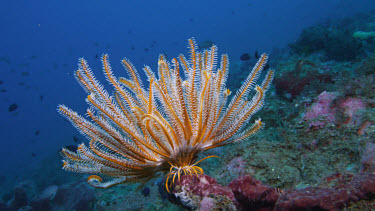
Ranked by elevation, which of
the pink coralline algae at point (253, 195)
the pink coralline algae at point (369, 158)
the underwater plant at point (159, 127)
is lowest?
the pink coralline algae at point (369, 158)

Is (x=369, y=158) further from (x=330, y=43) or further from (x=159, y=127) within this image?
(x=330, y=43)

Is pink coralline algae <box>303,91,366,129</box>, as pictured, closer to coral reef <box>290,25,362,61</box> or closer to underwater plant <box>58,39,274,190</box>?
underwater plant <box>58,39,274,190</box>

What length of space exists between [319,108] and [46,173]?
24.0 meters

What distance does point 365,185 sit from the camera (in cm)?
163

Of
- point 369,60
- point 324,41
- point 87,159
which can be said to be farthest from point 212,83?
point 324,41

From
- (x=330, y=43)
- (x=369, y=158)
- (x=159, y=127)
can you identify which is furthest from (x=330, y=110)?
(x=330, y=43)

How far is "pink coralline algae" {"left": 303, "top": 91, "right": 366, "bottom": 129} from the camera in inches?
137

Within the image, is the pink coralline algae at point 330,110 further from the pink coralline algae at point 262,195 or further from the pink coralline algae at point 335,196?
the pink coralline algae at point 335,196

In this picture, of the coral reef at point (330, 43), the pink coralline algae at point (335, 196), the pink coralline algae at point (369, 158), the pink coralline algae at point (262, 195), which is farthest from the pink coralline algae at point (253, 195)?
the coral reef at point (330, 43)

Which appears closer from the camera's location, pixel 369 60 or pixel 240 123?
pixel 240 123

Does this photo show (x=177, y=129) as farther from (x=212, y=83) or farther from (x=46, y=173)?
(x=46, y=173)

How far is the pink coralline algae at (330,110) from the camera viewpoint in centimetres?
349

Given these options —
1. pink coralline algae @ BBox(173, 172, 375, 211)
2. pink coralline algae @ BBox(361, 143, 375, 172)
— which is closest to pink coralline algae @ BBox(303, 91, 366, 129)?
pink coralline algae @ BBox(361, 143, 375, 172)

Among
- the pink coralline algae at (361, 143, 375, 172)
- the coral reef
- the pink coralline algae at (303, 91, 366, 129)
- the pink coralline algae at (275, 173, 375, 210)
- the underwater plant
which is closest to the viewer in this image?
the pink coralline algae at (275, 173, 375, 210)
